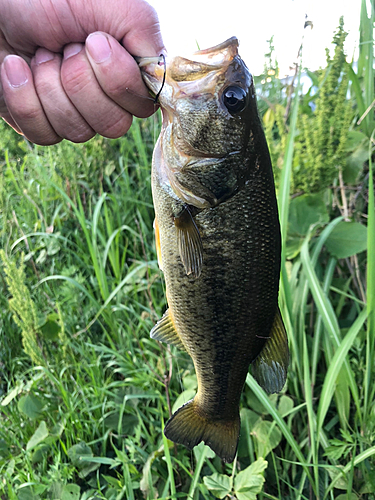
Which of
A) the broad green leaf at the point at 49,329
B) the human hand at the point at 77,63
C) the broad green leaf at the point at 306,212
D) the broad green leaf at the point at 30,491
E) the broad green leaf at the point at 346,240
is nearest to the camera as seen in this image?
the human hand at the point at 77,63

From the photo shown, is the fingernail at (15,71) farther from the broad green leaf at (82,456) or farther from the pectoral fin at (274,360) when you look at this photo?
the broad green leaf at (82,456)

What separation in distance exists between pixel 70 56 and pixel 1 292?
2.35 m

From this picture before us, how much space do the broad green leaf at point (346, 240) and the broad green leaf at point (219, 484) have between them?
1355mm

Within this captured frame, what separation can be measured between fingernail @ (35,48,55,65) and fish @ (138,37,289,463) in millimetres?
403

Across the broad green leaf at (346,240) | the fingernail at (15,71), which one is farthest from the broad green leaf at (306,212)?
the fingernail at (15,71)

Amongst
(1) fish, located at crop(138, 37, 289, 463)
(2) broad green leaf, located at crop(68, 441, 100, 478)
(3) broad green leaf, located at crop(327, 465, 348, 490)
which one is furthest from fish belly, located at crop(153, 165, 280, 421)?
(2) broad green leaf, located at crop(68, 441, 100, 478)

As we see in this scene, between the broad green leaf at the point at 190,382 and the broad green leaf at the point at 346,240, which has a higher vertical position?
the broad green leaf at the point at 346,240

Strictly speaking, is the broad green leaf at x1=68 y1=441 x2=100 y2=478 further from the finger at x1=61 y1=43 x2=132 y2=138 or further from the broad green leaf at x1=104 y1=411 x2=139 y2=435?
the finger at x1=61 y1=43 x2=132 y2=138

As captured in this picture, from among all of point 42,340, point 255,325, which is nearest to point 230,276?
point 255,325

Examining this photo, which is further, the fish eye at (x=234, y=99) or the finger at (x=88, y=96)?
the finger at (x=88, y=96)

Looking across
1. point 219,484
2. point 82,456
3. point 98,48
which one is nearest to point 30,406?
point 82,456

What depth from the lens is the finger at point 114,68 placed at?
1273mm

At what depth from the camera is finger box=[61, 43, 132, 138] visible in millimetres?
1350

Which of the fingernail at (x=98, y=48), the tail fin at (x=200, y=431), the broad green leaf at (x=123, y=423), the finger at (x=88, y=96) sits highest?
the fingernail at (x=98, y=48)
